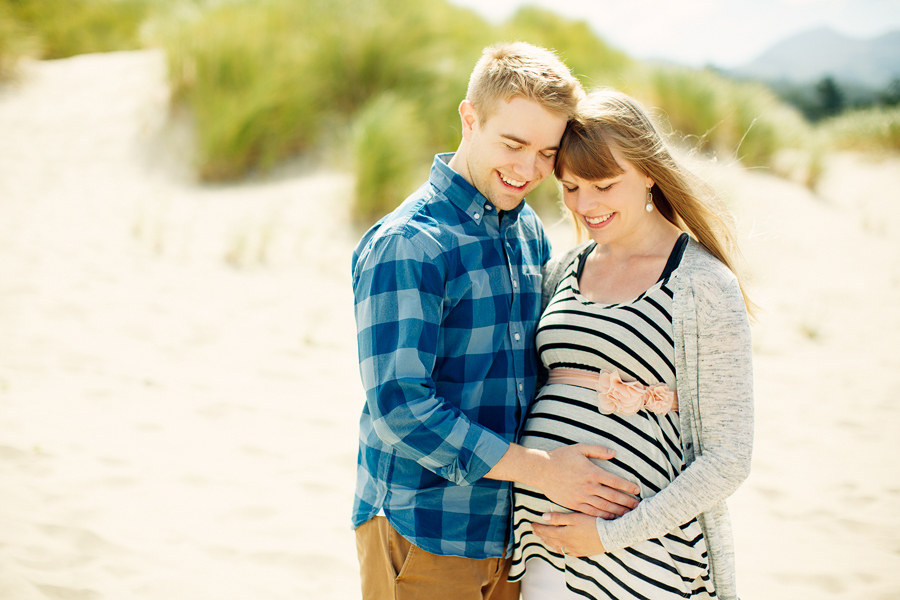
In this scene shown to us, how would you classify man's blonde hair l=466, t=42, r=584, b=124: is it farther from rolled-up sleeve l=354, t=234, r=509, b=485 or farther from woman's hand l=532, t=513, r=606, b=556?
woman's hand l=532, t=513, r=606, b=556

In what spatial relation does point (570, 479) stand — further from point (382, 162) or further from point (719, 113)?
point (719, 113)

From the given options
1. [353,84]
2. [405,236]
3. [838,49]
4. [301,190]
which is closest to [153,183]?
[301,190]

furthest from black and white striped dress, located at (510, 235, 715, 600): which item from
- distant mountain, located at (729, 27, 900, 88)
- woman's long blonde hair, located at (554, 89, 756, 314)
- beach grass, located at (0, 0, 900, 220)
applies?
distant mountain, located at (729, 27, 900, 88)

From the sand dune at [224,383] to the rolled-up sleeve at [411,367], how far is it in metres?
1.20

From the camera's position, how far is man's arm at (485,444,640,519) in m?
1.71

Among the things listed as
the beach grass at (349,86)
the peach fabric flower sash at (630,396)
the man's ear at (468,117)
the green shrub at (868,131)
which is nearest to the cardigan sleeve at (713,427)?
the peach fabric flower sash at (630,396)

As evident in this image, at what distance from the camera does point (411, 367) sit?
162 centimetres

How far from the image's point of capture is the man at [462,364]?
165 centimetres

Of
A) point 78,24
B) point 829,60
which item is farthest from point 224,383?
point 829,60

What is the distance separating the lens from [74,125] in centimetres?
873

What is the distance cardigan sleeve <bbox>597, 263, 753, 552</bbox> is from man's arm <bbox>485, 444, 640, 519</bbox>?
0.05m

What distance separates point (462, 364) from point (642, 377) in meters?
0.54

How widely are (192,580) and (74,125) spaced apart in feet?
26.9

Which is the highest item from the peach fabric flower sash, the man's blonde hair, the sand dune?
the man's blonde hair
